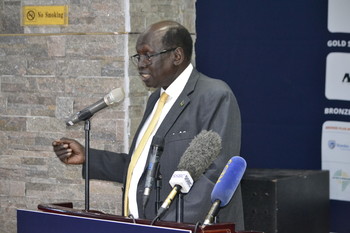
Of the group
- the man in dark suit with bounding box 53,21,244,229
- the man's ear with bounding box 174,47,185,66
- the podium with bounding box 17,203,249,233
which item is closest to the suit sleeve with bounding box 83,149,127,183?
the man in dark suit with bounding box 53,21,244,229

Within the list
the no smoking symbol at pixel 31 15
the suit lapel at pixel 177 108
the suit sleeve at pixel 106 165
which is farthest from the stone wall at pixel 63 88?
the suit lapel at pixel 177 108

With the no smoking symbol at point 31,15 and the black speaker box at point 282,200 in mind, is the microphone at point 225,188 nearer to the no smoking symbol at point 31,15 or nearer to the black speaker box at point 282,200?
the black speaker box at point 282,200

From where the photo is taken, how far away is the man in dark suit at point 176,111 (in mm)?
3562

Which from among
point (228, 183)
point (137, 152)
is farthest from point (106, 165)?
point (228, 183)

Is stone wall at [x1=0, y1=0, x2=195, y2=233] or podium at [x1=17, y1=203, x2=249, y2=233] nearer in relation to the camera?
podium at [x1=17, y1=203, x2=249, y2=233]

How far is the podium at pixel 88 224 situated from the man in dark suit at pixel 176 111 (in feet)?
2.10

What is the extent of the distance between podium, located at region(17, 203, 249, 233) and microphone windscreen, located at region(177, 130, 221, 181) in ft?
0.76

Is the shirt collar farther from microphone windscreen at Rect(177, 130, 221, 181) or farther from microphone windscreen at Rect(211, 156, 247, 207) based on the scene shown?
microphone windscreen at Rect(211, 156, 247, 207)

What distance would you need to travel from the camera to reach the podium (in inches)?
101

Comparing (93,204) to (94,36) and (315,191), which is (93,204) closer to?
(94,36)

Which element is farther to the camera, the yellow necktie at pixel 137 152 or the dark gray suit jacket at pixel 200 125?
the yellow necktie at pixel 137 152

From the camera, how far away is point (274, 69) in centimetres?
529

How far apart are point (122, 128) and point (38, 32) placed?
909mm

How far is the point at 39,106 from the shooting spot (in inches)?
216
